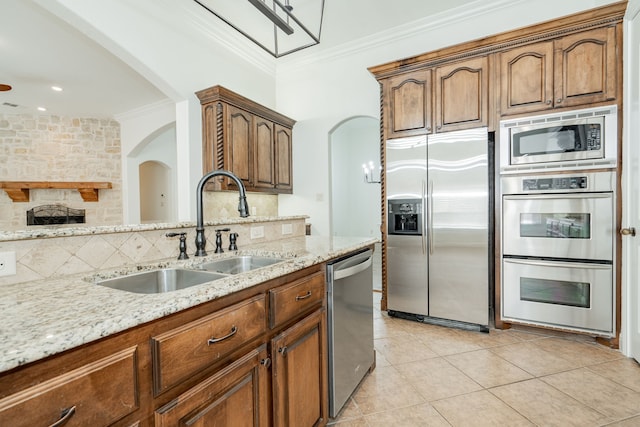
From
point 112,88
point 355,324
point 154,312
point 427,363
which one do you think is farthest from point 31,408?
→ point 112,88

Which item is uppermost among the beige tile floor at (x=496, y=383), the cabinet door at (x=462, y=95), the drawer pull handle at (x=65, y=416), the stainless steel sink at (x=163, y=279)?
the cabinet door at (x=462, y=95)

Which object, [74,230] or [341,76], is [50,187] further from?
[74,230]

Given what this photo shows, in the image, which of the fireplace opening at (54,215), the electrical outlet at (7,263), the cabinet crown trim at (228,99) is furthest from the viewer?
the fireplace opening at (54,215)

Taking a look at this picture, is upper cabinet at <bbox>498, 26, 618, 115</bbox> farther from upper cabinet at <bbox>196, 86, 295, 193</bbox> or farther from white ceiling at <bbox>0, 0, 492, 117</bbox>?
upper cabinet at <bbox>196, 86, 295, 193</bbox>

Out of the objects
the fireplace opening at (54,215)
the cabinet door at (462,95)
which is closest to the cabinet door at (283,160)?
the cabinet door at (462,95)

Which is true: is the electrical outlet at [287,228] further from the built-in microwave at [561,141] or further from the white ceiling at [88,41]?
the white ceiling at [88,41]

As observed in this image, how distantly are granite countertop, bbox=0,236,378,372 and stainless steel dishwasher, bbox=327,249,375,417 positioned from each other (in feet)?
1.71

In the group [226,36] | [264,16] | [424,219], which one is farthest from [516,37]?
[226,36]

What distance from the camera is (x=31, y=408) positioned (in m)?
0.56

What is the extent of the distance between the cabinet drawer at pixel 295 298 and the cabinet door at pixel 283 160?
9.00 feet

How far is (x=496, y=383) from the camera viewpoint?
202 centimetres

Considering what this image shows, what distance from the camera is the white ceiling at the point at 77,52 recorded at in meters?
3.15

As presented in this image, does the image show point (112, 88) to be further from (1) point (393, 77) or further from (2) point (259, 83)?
(1) point (393, 77)

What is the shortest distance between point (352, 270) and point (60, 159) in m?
6.90
